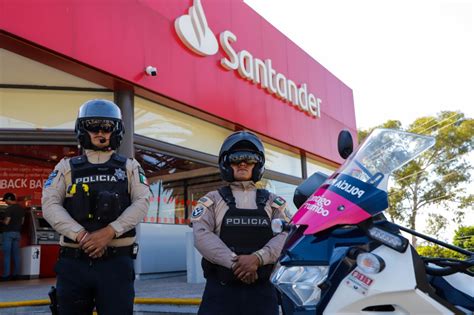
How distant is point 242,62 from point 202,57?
4.30 feet

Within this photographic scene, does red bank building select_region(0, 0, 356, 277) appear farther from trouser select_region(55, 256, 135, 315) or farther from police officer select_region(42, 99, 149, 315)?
trouser select_region(55, 256, 135, 315)

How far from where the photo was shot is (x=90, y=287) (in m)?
2.37

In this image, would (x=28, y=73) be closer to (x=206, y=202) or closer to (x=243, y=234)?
(x=206, y=202)

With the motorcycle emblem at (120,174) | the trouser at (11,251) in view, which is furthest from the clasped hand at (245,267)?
the trouser at (11,251)

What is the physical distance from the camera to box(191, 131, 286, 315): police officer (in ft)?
7.75

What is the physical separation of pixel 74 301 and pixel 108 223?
446mm

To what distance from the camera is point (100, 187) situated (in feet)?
8.21

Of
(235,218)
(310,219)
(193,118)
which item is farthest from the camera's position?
(193,118)

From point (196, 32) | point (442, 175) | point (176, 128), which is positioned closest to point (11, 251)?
point (176, 128)

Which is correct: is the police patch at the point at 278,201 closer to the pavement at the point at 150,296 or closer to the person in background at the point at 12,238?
the pavement at the point at 150,296

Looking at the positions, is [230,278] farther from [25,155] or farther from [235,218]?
[25,155]

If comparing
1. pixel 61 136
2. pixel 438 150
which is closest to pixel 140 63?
pixel 61 136

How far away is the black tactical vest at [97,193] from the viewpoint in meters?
2.43

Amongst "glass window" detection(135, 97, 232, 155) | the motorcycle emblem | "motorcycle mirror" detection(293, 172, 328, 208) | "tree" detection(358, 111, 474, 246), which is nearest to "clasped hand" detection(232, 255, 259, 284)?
"motorcycle mirror" detection(293, 172, 328, 208)
